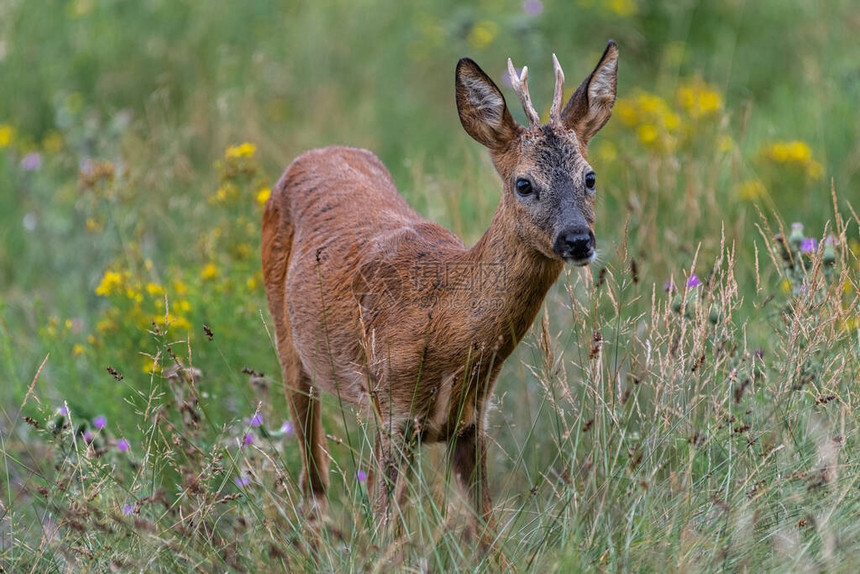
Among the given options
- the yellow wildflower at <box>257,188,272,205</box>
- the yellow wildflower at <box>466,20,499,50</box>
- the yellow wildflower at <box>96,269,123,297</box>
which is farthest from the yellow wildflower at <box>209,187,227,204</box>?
the yellow wildflower at <box>466,20,499,50</box>

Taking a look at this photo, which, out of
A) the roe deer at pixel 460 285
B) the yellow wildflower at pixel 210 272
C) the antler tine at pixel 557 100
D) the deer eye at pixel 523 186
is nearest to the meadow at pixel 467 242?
the yellow wildflower at pixel 210 272

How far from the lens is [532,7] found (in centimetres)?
853

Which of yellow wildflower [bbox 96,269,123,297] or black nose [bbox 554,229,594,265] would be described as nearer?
black nose [bbox 554,229,594,265]

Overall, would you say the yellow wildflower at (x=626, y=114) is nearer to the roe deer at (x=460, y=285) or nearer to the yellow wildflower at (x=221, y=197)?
the yellow wildflower at (x=221, y=197)

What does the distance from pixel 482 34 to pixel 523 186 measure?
5.03m

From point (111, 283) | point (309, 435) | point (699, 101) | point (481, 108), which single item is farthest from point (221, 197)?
point (699, 101)

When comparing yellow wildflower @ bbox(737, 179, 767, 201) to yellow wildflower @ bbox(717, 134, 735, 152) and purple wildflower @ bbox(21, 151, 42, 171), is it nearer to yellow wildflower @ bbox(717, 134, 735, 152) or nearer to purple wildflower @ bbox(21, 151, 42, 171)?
yellow wildflower @ bbox(717, 134, 735, 152)

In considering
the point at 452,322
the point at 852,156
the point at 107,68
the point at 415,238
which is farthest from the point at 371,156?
the point at 107,68

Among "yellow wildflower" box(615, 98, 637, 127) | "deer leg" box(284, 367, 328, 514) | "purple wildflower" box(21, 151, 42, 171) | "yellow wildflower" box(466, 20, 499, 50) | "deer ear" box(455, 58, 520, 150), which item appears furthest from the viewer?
"yellow wildflower" box(466, 20, 499, 50)

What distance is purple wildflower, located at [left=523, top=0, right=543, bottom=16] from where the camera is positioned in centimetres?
846

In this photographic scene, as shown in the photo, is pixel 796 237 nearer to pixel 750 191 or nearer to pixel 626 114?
pixel 750 191

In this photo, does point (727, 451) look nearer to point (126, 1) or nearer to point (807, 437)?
point (807, 437)

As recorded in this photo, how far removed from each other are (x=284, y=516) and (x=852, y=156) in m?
4.09

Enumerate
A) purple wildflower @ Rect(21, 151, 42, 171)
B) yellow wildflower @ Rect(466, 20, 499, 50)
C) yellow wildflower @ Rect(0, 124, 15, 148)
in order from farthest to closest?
1. yellow wildflower @ Rect(466, 20, 499, 50)
2. yellow wildflower @ Rect(0, 124, 15, 148)
3. purple wildflower @ Rect(21, 151, 42, 171)
